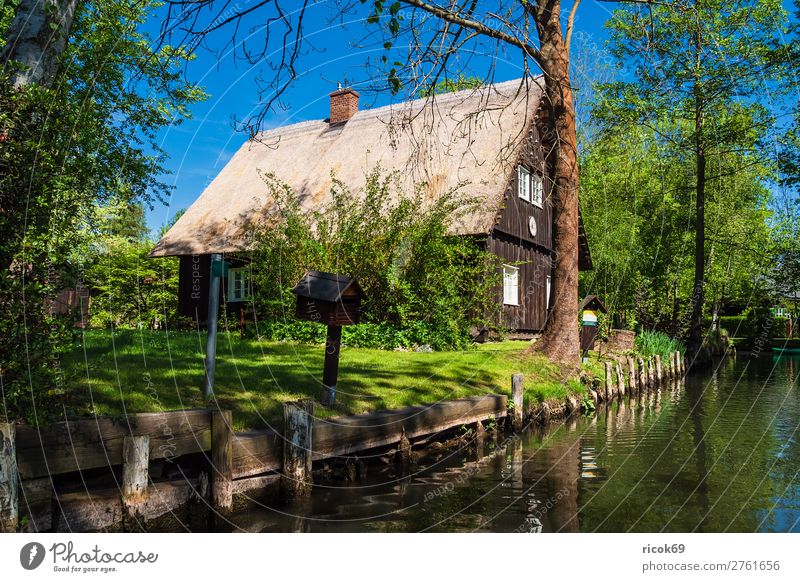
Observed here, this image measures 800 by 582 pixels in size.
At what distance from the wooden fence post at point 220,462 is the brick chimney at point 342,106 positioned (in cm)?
2020

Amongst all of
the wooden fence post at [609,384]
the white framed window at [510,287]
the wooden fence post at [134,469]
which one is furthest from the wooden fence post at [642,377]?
the wooden fence post at [134,469]

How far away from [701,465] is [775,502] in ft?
6.40

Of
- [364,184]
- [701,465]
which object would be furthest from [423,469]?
[364,184]

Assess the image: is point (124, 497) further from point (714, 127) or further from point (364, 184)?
point (714, 127)

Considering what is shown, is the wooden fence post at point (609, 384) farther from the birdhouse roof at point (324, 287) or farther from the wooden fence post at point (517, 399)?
the birdhouse roof at point (324, 287)

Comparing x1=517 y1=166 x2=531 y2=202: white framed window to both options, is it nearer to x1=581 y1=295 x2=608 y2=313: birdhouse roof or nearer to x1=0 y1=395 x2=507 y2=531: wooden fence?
x1=581 y1=295 x2=608 y2=313: birdhouse roof

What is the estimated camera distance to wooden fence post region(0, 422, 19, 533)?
13.2 ft

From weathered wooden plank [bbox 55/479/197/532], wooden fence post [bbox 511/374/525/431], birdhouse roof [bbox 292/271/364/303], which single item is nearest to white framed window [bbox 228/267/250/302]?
wooden fence post [bbox 511/374/525/431]

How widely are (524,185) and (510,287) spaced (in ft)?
12.6

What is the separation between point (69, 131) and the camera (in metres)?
4.52

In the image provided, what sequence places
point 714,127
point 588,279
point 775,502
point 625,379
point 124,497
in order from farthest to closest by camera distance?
point 588,279, point 714,127, point 625,379, point 775,502, point 124,497

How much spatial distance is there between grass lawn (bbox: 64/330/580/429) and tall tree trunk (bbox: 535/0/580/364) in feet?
2.11

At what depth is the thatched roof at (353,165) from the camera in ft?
57.1
